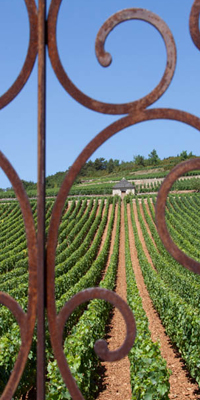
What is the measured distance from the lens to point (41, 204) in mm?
1479

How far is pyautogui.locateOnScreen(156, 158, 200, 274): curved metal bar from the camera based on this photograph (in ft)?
4.75

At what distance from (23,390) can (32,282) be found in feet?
21.4

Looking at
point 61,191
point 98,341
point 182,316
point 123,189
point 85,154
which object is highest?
point 123,189

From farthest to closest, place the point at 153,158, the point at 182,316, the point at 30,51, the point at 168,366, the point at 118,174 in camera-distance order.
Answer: the point at 153,158 < the point at 118,174 < the point at 182,316 < the point at 168,366 < the point at 30,51

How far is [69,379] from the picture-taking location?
56.6 inches

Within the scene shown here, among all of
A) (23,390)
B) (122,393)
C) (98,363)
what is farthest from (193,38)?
(98,363)

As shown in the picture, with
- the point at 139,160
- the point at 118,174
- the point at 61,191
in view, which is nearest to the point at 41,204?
the point at 61,191

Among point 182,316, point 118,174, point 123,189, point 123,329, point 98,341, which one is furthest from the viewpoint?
point 118,174

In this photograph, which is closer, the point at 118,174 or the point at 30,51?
the point at 30,51

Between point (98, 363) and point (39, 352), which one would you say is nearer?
point (39, 352)

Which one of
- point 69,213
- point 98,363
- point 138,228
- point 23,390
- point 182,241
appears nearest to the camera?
point 23,390

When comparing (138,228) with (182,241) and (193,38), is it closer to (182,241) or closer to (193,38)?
(182,241)

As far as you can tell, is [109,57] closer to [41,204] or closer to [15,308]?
[41,204]

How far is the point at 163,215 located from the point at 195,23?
0.67 metres
